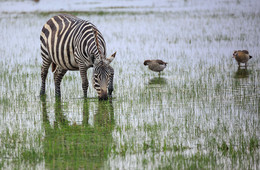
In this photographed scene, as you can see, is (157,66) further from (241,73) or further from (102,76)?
(102,76)

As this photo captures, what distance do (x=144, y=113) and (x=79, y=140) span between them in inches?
86.4

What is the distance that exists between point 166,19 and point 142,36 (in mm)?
6729

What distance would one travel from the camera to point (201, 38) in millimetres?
21922

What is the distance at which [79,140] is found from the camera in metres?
8.09

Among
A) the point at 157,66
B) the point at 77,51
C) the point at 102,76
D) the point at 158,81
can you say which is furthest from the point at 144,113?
the point at 157,66

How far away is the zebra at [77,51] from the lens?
10.2 metres

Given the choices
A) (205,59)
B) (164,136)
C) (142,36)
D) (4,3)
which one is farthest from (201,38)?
(4,3)

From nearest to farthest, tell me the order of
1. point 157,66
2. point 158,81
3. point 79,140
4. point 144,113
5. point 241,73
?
point 79,140 → point 144,113 → point 158,81 → point 241,73 → point 157,66

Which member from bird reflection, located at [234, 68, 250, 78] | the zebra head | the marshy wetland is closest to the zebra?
the zebra head

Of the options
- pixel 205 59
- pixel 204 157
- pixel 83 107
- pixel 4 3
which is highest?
pixel 4 3

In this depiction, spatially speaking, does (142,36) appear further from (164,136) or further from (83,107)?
(164,136)

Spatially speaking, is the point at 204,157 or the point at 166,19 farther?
the point at 166,19

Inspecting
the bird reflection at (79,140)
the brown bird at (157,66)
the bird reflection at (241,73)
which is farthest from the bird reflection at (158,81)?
the bird reflection at (79,140)

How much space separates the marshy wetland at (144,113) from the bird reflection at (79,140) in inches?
0.6
